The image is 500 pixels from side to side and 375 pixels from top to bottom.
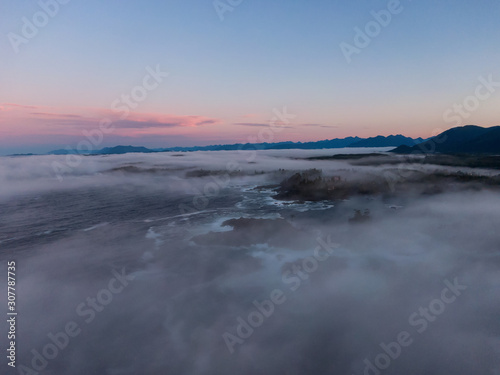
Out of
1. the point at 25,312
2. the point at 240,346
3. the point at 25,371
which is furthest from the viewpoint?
the point at 25,312

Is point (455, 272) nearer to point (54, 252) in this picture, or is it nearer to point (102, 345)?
point (102, 345)

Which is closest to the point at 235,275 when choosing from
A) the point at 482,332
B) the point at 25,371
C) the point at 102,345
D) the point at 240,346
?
the point at 240,346

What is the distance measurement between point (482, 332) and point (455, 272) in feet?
28.6

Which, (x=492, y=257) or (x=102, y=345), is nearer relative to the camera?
(x=102, y=345)

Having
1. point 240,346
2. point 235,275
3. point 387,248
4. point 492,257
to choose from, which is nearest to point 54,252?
point 235,275

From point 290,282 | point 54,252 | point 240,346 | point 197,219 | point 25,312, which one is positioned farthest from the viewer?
point 197,219

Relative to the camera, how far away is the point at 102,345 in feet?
49.6

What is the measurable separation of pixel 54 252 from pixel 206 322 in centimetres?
2163

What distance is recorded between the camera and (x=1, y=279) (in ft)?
73.4

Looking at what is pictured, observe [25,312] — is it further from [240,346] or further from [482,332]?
[482,332]

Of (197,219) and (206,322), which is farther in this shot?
(197,219)

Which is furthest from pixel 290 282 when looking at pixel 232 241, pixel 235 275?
pixel 232 241

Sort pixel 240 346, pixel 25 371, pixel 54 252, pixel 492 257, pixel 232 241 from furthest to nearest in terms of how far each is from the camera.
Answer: pixel 232 241, pixel 54 252, pixel 492 257, pixel 240 346, pixel 25 371

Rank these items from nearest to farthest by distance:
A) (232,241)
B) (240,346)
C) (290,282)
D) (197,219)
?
(240,346) → (290,282) → (232,241) → (197,219)
